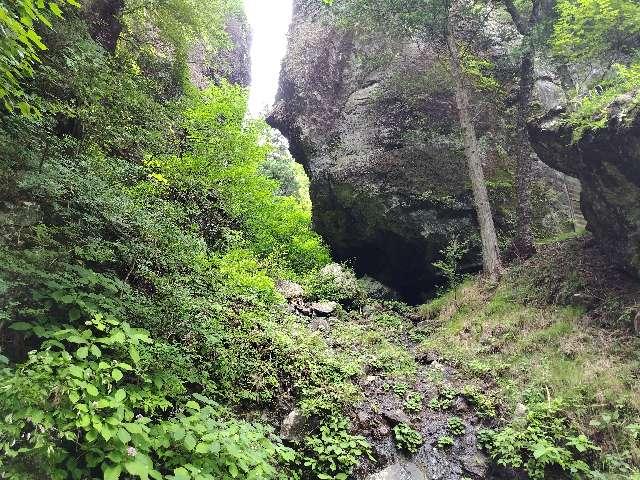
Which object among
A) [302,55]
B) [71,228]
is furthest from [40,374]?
[302,55]

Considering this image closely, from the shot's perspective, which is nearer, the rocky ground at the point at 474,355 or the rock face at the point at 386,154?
the rocky ground at the point at 474,355

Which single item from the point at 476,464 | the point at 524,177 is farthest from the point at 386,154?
the point at 476,464

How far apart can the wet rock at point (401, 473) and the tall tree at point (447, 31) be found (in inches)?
279

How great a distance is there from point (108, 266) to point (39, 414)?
306cm

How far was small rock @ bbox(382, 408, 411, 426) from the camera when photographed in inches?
282

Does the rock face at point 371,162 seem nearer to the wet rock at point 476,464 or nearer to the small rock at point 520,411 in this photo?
the small rock at point 520,411

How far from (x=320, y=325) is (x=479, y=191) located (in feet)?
20.7

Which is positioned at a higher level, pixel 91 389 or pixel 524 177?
pixel 524 177

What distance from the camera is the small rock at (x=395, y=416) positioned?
7152 millimetres

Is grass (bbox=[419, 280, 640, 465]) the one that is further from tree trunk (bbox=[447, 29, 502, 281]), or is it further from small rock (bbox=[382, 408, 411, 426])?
small rock (bbox=[382, 408, 411, 426])

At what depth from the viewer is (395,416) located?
285 inches

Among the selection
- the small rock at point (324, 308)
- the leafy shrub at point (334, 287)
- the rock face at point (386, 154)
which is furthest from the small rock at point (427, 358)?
the rock face at point (386, 154)

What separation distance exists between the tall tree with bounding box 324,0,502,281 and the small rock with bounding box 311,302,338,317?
182 inches

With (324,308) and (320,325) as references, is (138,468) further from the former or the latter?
(324,308)
